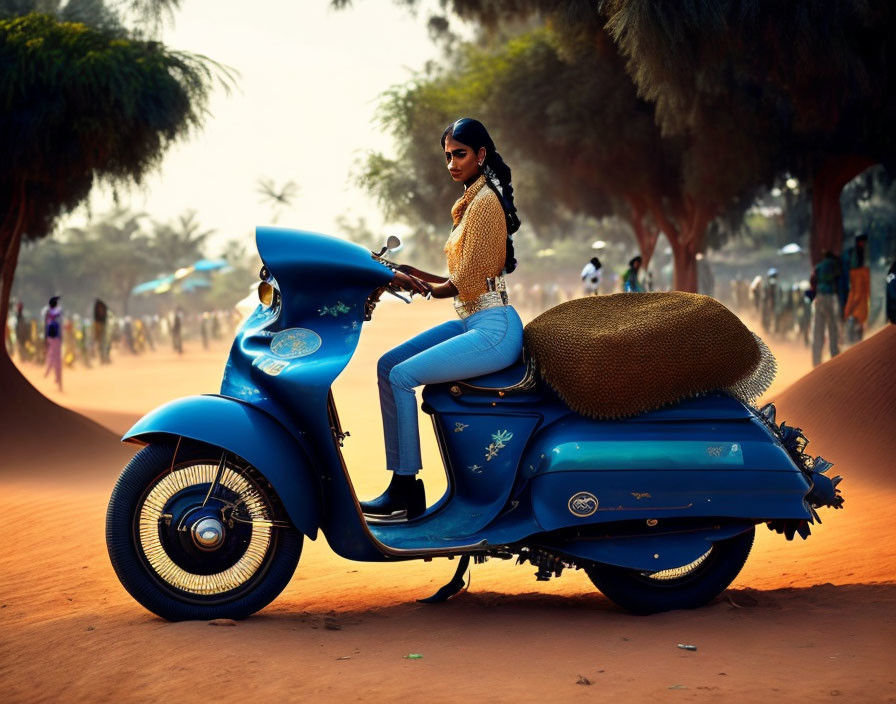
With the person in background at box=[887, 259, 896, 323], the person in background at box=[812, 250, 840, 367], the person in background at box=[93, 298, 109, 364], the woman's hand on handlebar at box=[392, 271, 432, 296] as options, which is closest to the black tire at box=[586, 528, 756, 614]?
the woman's hand on handlebar at box=[392, 271, 432, 296]

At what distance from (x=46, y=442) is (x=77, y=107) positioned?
414cm

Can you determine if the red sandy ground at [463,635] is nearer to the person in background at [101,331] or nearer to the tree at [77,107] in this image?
the tree at [77,107]

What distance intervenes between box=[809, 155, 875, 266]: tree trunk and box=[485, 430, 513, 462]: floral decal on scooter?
1666 centimetres

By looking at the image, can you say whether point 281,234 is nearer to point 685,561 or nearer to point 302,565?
point 685,561

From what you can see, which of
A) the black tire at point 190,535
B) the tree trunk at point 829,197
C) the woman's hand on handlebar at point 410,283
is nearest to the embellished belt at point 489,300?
the woman's hand on handlebar at point 410,283

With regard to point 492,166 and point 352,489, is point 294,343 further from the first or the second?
point 492,166

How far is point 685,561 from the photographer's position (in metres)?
5.01

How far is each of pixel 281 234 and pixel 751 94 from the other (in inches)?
590

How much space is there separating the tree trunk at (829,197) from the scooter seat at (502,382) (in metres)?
16.5

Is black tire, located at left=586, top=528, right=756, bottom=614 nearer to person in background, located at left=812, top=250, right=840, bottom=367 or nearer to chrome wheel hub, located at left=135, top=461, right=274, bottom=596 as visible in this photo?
chrome wheel hub, located at left=135, top=461, right=274, bottom=596

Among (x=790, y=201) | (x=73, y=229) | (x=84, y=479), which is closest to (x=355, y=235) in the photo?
(x=73, y=229)

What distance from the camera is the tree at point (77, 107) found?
1350 cm

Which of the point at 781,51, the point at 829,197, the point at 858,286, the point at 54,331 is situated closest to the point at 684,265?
the point at 829,197

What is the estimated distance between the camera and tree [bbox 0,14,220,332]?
1350cm
